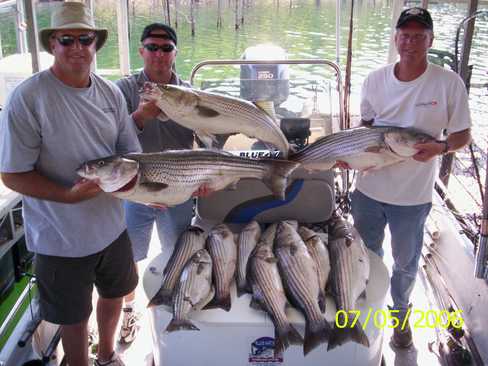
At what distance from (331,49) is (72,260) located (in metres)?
17.2

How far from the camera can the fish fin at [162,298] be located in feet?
7.43

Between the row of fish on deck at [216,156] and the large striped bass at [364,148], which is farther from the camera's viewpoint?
the large striped bass at [364,148]

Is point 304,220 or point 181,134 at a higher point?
point 181,134

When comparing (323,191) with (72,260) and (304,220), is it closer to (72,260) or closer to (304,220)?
(304,220)

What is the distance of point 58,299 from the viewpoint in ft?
7.34

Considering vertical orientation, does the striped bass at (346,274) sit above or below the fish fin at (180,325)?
above

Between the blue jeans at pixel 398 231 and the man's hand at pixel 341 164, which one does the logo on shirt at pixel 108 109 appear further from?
the blue jeans at pixel 398 231

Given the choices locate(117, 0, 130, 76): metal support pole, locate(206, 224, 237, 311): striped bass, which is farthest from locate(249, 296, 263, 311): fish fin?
locate(117, 0, 130, 76): metal support pole

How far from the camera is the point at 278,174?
2.55 m

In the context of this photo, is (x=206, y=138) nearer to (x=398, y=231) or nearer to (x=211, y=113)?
(x=211, y=113)

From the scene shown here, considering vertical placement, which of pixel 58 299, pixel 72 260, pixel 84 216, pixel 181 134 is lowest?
pixel 58 299

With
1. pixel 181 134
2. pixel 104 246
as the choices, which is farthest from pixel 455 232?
pixel 104 246

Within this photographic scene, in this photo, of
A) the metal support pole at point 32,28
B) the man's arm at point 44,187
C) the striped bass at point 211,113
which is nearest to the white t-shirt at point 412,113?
the striped bass at point 211,113

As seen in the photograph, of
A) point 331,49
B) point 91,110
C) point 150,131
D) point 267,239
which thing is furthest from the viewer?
point 331,49
